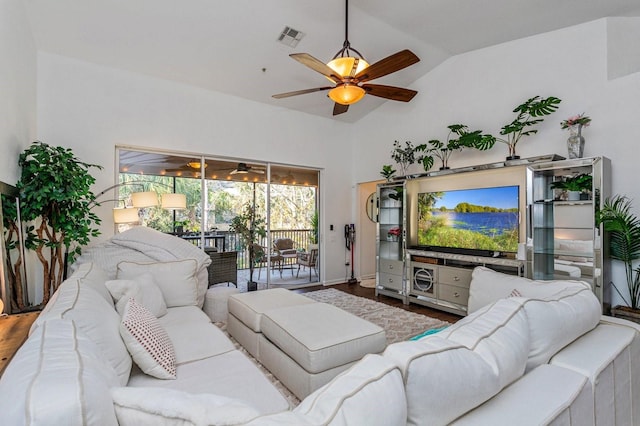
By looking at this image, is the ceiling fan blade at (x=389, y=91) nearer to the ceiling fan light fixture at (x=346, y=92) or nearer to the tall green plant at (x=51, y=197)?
the ceiling fan light fixture at (x=346, y=92)

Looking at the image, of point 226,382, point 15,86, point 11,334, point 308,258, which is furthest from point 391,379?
point 308,258

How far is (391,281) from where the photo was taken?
4863 millimetres

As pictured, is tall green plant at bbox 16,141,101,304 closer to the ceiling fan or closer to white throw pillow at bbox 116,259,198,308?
white throw pillow at bbox 116,259,198,308

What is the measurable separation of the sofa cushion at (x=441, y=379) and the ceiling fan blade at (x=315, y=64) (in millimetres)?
2392

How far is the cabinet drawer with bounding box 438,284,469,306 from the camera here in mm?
3902

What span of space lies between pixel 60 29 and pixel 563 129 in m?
5.62

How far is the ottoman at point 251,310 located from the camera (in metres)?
2.60

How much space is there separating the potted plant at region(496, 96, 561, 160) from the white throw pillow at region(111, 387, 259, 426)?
3.97 meters

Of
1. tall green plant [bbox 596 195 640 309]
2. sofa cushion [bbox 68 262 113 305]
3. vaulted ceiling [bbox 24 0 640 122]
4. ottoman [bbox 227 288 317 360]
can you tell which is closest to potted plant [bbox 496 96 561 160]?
vaulted ceiling [bbox 24 0 640 122]

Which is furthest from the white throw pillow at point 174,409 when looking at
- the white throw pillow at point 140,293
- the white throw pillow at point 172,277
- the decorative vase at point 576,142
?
the decorative vase at point 576,142

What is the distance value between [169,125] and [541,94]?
16.0 feet

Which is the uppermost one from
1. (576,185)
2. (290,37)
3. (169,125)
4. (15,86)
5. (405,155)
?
(290,37)

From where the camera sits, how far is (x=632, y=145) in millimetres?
3035

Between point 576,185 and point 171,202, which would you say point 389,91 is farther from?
point 171,202
